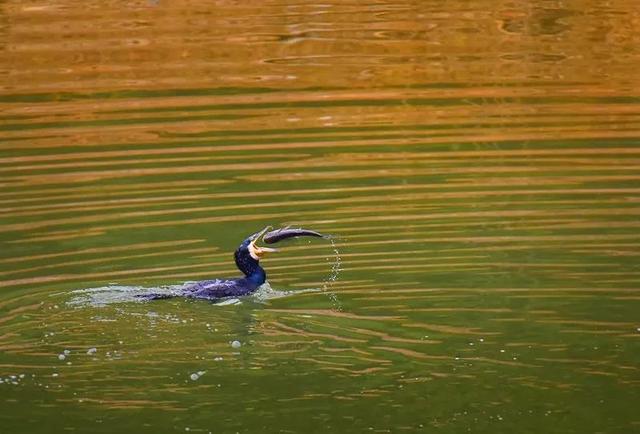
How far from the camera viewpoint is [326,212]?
12633 mm

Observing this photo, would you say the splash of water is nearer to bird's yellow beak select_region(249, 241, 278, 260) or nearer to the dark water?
the dark water

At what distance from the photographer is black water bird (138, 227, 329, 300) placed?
407 inches

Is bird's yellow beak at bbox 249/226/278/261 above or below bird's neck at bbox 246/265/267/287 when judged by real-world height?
above

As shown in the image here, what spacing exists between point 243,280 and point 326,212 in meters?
2.21

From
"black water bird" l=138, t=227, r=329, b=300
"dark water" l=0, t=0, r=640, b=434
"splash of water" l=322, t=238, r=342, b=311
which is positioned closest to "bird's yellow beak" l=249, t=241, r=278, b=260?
"black water bird" l=138, t=227, r=329, b=300

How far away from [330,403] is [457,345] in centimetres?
104

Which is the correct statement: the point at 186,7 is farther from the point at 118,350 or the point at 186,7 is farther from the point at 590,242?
the point at 118,350

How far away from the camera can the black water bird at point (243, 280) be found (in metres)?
10.3

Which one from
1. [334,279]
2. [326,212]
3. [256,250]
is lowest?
[326,212]

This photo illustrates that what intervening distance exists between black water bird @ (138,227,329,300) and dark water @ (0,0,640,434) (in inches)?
5.0

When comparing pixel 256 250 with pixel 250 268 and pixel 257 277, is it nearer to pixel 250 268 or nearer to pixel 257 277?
pixel 250 268

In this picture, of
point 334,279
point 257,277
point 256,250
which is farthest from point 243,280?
point 334,279

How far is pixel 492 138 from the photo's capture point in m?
15.2

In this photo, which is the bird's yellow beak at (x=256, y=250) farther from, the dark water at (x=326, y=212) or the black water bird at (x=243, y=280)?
the dark water at (x=326, y=212)
